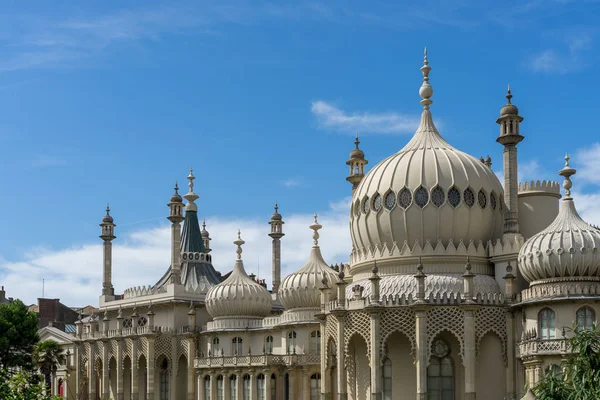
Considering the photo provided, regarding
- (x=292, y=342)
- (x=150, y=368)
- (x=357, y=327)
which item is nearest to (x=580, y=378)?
(x=357, y=327)

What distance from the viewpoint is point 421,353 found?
47406 millimetres

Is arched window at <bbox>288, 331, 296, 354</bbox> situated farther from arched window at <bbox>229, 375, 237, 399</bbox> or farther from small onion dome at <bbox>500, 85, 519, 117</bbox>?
small onion dome at <bbox>500, 85, 519, 117</bbox>

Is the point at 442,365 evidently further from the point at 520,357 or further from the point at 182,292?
the point at 182,292

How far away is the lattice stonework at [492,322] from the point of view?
1891 inches

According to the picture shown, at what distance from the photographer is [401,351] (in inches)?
1961

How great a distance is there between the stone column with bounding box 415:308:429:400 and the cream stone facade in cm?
6

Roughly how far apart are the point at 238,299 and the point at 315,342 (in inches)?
261

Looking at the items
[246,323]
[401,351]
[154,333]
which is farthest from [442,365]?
[154,333]

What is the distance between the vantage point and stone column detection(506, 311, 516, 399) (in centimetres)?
4809

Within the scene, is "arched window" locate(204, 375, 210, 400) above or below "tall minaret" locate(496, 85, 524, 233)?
below

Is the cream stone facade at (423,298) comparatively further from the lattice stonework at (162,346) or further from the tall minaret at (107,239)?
the tall minaret at (107,239)

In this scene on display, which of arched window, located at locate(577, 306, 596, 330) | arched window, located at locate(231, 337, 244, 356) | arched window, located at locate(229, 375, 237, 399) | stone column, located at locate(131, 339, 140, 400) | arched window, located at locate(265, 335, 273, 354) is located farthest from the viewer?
stone column, located at locate(131, 339, 140, 400)

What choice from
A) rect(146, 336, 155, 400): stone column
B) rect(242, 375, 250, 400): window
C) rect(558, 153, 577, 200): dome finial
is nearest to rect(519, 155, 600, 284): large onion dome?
rect(558, 153, 577, 200): dome finial

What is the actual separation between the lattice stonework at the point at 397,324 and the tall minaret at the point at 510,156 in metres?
7.43
